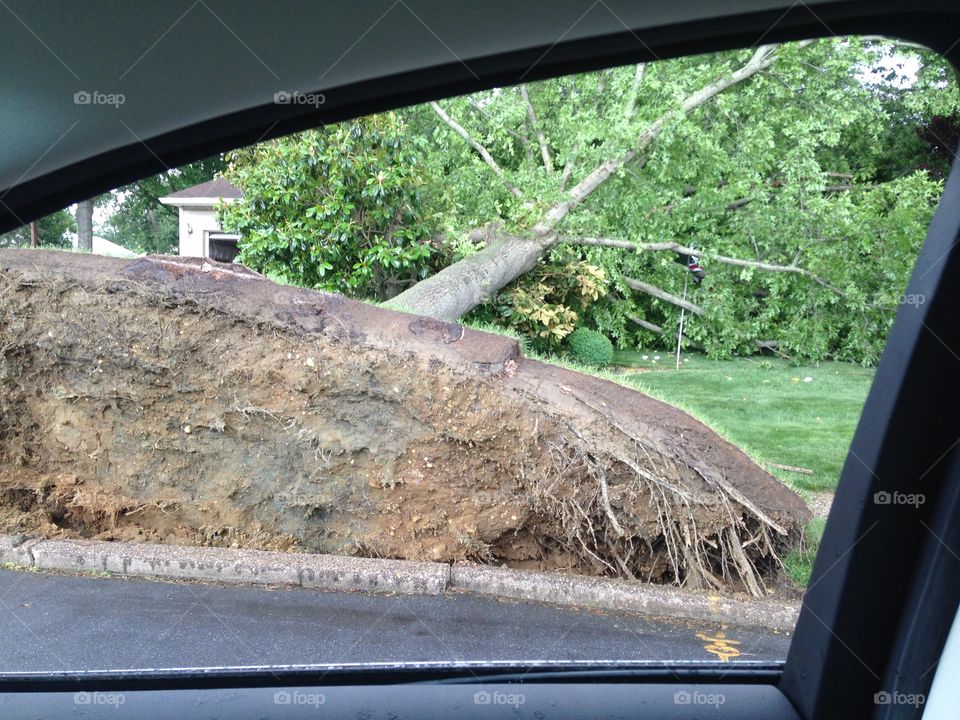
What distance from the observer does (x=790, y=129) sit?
187 inches

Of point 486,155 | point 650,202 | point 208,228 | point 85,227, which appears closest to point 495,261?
point 486,155

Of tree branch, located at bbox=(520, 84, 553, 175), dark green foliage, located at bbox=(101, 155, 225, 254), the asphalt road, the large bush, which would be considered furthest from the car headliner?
the large bush

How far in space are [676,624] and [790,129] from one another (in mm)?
3194

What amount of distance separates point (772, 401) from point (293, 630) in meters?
2.88

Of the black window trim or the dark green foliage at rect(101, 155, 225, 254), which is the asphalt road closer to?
the black window trim

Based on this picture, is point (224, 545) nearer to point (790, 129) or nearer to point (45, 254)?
point (45, 254)

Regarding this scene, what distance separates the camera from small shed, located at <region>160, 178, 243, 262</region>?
16.5ft

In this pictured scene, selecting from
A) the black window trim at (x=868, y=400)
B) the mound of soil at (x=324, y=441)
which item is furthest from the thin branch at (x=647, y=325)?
the black window trim at (x=868, y=400)

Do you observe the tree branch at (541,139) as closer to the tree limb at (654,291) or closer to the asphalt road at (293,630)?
the tree limb at (654,291)

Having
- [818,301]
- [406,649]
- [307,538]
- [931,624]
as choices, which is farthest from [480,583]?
[931,624]

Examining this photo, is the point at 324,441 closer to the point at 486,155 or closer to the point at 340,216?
the point at 340,216

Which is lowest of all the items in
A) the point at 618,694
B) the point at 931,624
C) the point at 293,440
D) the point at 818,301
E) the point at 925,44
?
the point at 293,440

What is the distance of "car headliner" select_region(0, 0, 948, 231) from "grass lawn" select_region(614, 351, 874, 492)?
217cm

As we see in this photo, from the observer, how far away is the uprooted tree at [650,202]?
13.2 feet
